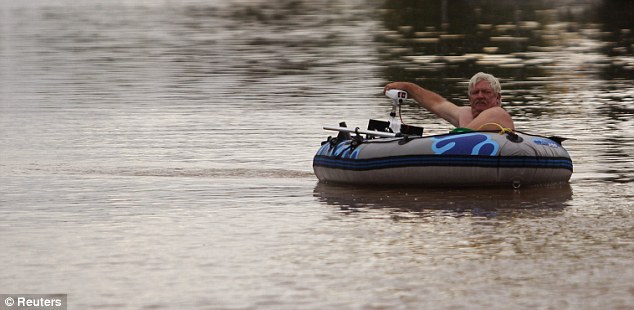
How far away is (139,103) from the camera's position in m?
24.3

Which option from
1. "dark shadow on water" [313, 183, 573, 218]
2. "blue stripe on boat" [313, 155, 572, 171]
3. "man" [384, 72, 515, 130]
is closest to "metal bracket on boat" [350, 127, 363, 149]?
"blue stripe on boat" [313, 155, 572, 171]

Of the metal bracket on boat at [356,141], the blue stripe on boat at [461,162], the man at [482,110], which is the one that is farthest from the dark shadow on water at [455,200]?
the man at [482,110]

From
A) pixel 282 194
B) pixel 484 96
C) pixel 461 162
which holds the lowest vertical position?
pixel 282 194

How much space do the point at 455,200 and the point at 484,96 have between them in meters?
1.41

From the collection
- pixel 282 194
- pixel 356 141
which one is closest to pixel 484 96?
pixel 356 141

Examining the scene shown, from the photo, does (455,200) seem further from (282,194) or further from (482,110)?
(282,194)

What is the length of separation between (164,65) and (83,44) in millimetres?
9065

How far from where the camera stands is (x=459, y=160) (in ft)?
44.4

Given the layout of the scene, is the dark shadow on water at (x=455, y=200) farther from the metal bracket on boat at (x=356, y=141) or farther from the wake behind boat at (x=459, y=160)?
the metal bracket on boat at (x=356, y=141)

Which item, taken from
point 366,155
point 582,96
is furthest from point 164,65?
point 366,155

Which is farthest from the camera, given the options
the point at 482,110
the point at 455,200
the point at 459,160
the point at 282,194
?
the point at 482,110

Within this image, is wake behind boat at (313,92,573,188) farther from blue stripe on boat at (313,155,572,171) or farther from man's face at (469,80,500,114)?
man's face at (469,80,500,114)

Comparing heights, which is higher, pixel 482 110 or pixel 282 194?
pixel 482 110

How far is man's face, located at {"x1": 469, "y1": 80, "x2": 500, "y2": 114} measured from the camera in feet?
46.8
